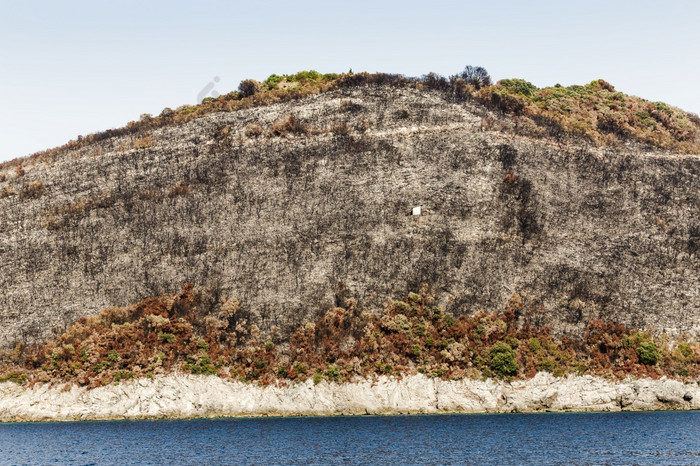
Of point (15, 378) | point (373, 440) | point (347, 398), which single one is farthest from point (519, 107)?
point (15, 378)

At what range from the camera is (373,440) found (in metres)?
58.9

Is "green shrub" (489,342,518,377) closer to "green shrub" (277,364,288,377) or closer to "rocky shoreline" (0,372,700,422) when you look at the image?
"rocky shoreline" (0,372,700,422)

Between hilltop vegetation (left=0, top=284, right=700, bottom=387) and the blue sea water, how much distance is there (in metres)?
5.17

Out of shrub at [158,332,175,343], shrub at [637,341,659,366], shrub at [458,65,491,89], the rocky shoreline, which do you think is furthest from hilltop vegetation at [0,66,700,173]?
shrub at [158,332,175,343]

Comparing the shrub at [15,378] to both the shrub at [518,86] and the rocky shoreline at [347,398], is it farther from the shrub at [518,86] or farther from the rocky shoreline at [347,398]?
the shrub at [518,86]

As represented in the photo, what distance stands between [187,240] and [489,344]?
39.0m

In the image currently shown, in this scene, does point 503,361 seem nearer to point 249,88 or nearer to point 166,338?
point 166,338

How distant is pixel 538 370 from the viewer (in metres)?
75.6

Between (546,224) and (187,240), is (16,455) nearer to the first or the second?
(187,240)

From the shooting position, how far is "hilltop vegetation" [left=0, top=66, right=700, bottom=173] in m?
107

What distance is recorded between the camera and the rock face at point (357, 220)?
84.4 metres

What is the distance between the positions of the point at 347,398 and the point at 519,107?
179ft

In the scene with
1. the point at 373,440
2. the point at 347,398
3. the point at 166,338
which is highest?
the point at 166,338

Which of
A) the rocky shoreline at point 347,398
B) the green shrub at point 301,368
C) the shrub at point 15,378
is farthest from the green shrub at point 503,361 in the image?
the shrub at point 15,378
